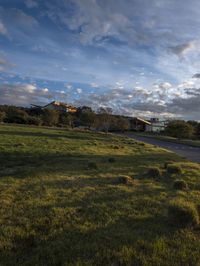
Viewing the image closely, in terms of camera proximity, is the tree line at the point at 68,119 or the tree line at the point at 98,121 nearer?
the tree line at the point at 98,121

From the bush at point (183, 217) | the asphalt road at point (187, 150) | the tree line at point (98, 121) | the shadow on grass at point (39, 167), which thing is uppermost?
the tree line at point (98, 121)

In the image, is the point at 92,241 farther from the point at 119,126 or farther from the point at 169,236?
the point at 119,126

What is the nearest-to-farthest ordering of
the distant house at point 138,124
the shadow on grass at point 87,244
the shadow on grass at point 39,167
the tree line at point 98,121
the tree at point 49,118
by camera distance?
the shadow on grass at point 87,244
the shadow on grass at point 39,167
the tree line at point 98,121
the tree at point 49,118
the distant house at point 138,124

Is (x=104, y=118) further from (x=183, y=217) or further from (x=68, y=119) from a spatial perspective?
(x=183, y=217)

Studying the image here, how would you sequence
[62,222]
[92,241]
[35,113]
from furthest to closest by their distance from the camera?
[35,113] → [62,222] → [92,241]

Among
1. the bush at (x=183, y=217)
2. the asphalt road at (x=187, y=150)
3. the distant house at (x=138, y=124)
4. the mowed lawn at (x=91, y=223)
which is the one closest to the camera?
the mowed lawn at (x=91, y=223)

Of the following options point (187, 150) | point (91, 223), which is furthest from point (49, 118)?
point (91, 223)

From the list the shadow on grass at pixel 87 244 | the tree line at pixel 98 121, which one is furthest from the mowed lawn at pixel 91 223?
the tree line at pixel 98 121

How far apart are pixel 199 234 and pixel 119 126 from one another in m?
85.3

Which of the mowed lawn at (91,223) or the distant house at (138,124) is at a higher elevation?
the distant house at (138,124)

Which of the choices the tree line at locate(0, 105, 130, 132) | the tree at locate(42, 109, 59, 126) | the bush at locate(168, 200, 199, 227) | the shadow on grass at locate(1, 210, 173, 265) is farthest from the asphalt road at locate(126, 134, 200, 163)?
the tree at locate(42, 109, 59, 126)

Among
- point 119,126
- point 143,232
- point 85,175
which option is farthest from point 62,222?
point 119,126

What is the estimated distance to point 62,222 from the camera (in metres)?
5.98

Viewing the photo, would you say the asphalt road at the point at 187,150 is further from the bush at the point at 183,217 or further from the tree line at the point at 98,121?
the tree line at the point at 98,121
